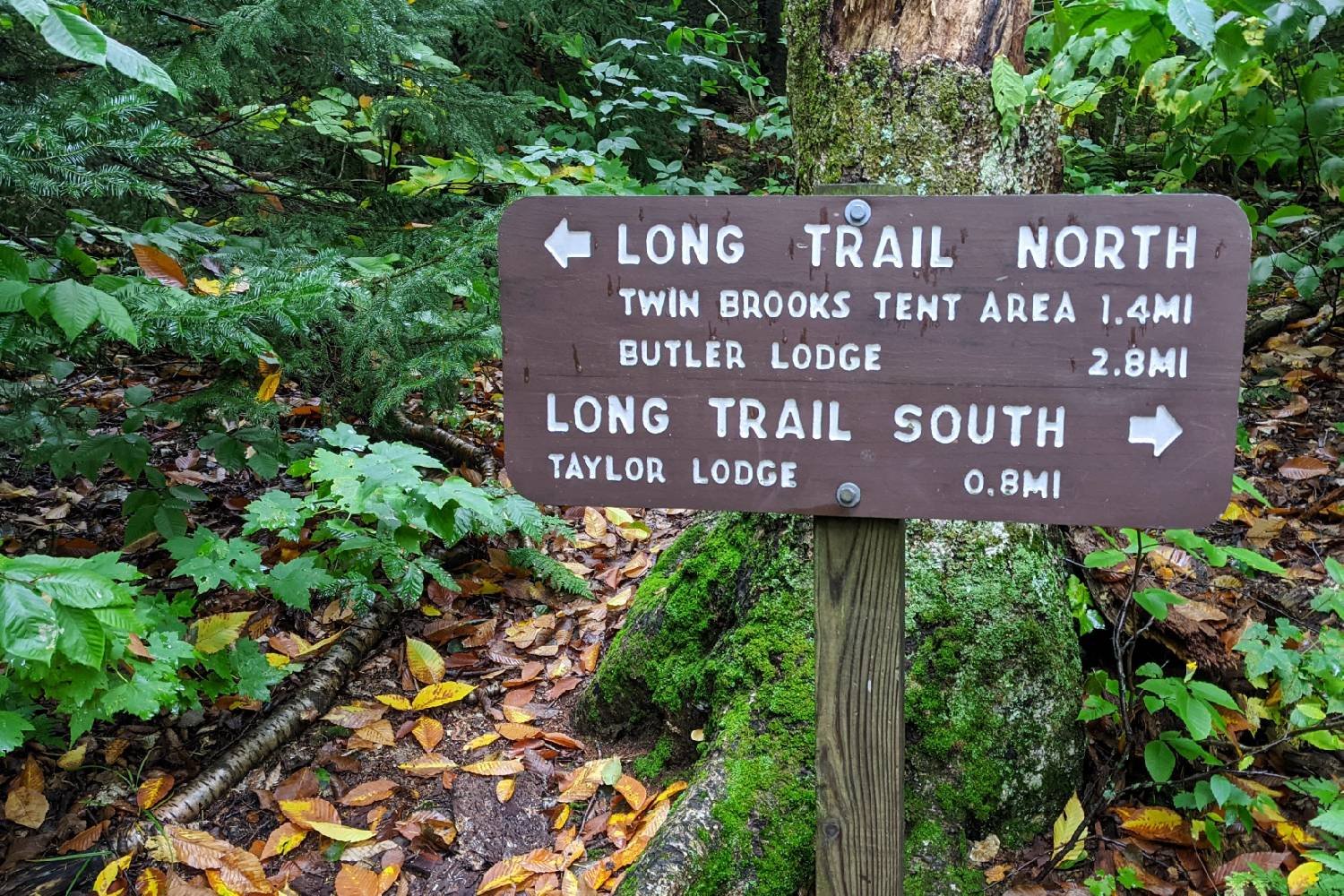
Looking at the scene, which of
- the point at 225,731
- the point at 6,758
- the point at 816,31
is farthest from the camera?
the point at 225,731

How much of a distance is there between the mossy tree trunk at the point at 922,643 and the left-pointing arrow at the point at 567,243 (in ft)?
3.68

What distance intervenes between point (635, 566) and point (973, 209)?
2.82m

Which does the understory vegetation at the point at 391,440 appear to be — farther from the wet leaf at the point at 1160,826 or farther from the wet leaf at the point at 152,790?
the wet leaf at the point at 152,790

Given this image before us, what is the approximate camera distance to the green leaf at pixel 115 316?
2084mm

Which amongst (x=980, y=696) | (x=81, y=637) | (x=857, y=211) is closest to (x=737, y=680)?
(x=980, y=696)

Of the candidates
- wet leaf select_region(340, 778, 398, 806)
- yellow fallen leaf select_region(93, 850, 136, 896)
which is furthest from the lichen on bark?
yellow fallen leaf select_region(93, 850, 136, 896)

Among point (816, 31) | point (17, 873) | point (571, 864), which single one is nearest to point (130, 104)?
point (816, 31)

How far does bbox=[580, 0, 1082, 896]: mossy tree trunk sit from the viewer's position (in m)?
2.29

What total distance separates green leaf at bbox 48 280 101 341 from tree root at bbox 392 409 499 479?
223cm

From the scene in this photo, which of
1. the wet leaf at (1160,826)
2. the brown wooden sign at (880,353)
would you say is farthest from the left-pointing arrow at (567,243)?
the wet leaf at (1160,826)

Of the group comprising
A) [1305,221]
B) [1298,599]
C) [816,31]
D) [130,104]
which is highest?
[816,31]

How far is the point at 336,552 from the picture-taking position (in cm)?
315

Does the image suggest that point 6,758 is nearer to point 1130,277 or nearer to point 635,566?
point 635,566

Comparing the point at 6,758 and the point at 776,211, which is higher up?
the point at 776,211
